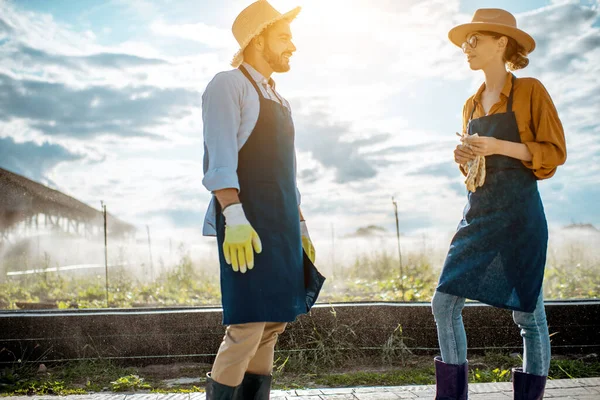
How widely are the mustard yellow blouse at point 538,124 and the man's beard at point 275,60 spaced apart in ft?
3.05

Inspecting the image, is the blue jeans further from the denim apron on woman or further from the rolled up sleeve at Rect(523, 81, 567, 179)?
the rolled up sleeve at Rect(523, 81, 567, 179)

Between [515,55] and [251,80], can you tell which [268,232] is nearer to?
[251,80]

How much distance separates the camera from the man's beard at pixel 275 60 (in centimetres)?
256

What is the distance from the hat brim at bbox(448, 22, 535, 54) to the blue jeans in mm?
1103

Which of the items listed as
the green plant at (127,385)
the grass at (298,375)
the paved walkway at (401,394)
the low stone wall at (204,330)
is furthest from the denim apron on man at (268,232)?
the low stone wall at (204,330)

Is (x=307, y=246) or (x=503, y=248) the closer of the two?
(x=503, y=248)

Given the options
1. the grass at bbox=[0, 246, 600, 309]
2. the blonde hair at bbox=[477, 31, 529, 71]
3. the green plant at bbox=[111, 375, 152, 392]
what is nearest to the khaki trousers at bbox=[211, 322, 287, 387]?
the blonde hair at bbox=[477, 31, 529, 71]

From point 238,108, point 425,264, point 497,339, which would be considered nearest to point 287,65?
point 238,108

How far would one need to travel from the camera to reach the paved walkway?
3426 millimetres

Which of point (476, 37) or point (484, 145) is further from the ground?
point (476, 37)

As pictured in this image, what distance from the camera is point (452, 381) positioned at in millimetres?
2623

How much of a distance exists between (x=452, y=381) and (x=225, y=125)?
1390mm

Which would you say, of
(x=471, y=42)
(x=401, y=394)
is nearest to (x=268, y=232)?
(x=471, y=42)

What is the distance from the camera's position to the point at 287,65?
102 inches
